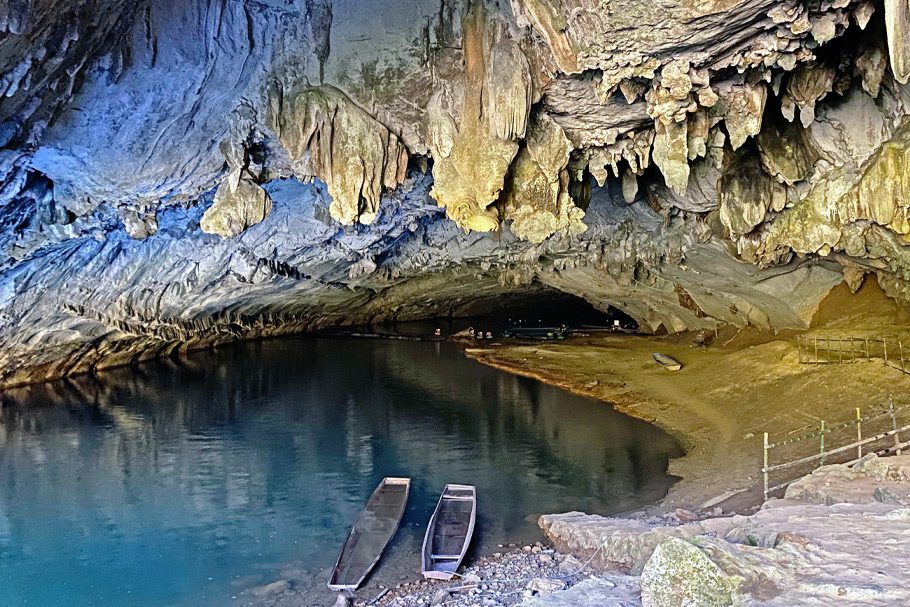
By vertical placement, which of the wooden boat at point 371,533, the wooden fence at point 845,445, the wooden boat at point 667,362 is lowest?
the wooden boat at point 371,533

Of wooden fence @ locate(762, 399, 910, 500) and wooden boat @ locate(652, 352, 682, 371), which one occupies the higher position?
wooden boat @ locate(652, 352, 682, 371)

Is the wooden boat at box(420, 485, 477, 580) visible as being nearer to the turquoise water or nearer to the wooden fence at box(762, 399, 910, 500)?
the turquoise water

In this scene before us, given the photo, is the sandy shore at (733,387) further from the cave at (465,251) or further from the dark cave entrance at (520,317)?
the dark cave entrance at (520,317)

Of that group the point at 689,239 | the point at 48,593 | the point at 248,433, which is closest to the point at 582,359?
the point at 689,239

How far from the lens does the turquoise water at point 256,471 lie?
37.9 ft

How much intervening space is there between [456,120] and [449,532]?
7593mm

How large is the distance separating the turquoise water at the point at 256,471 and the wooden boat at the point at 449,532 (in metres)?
0.38

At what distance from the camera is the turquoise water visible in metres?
11.5

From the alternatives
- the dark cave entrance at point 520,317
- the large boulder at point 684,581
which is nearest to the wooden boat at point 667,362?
the dark cave entrance at point 520,317

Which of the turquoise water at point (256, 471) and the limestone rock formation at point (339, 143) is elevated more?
the limestone rock formation at point (339, 143)

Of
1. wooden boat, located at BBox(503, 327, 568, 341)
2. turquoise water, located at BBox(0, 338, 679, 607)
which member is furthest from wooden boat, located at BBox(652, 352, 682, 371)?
wooden boat, located at BBox(503, 327, 568, 341)

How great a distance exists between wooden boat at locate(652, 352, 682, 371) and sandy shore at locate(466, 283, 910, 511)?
308 millimetres

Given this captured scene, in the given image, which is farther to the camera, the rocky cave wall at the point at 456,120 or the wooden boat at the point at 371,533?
the wooden boat at the point at 371,533

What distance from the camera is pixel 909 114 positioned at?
10906 millimetres
